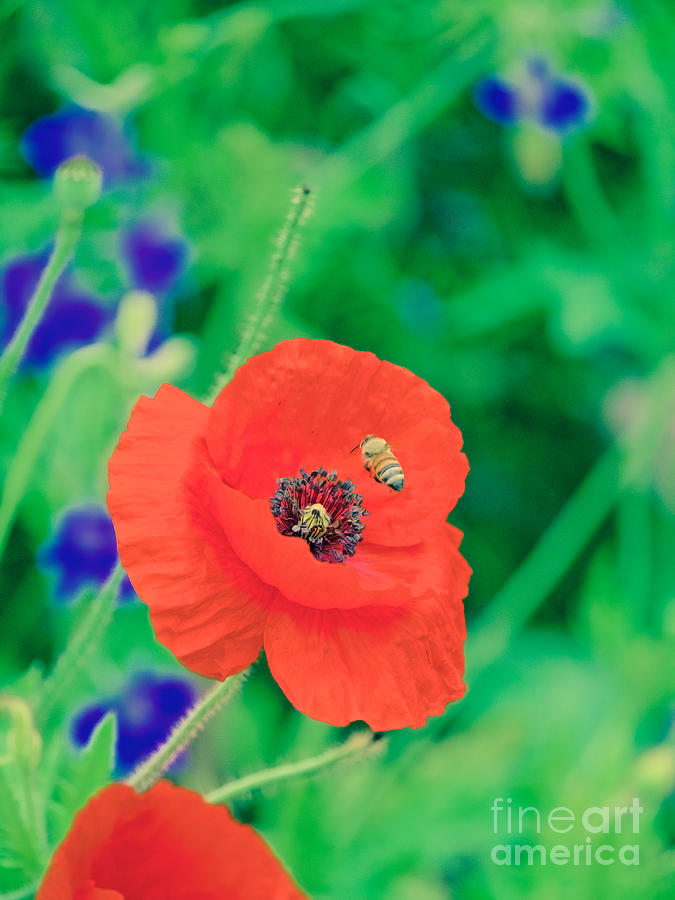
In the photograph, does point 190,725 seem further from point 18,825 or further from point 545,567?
point 545,567

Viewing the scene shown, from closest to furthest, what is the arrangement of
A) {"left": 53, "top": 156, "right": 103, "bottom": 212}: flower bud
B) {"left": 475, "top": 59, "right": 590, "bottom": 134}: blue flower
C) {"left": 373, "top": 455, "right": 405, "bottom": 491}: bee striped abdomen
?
1. {"left": 373, "top": 455, "right": 405, "bottom": 491}: bee striped abdomen
2. {"left": 53, "top": 156, "right": 103, "bottom": 212}: flower bud
3. {"left": 475, "top": 59, "right": 590, "bottom": 134}: blue flower

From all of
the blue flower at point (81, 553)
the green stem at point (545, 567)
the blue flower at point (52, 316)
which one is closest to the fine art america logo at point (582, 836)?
the green stem at point (545, 567)

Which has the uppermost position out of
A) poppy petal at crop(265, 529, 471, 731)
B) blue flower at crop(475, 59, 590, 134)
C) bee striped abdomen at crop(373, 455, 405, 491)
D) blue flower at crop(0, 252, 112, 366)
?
blue flower at crop(475, 59, 590, 134)

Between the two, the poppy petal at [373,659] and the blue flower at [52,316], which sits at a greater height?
the poppy petal at [373,659]

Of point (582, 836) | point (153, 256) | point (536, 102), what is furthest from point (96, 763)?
point (536, 102)

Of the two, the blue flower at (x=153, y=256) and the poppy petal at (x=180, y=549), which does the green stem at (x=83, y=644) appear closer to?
the poppy petal at (x=180, y=549)

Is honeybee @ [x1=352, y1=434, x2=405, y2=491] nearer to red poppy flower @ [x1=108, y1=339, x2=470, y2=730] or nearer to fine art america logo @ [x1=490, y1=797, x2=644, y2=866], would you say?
red poppy flower @ [x1=108, y1=339, x2=470, y2=730]

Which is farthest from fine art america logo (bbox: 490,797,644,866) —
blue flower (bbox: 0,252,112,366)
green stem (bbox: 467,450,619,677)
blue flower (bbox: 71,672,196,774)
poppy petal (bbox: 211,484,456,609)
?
blue flower (bbox: 0,252,112,366)
